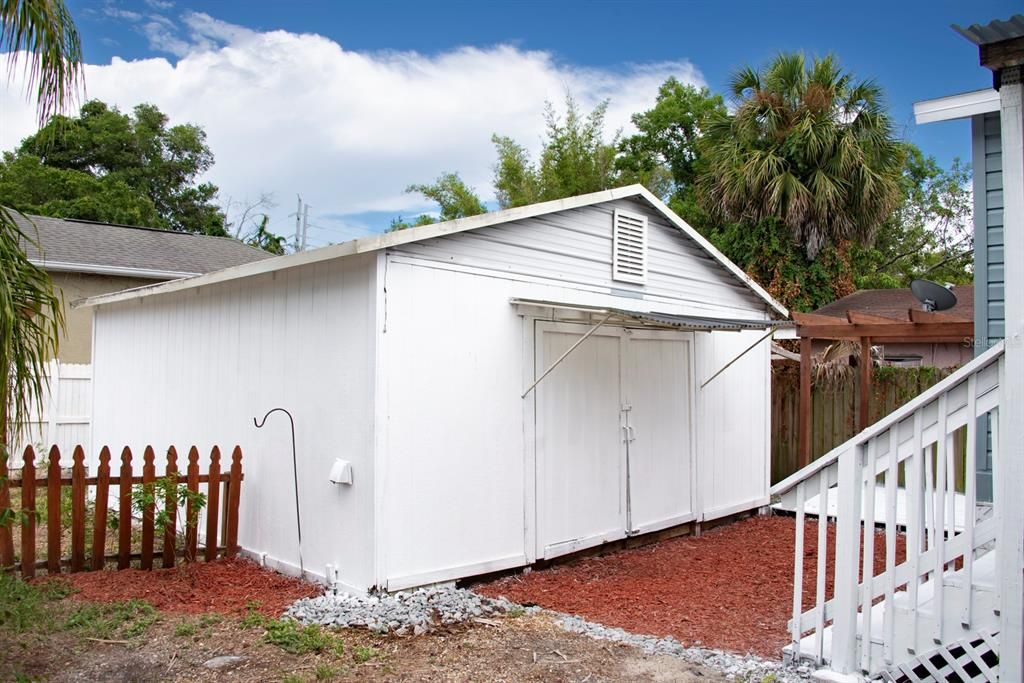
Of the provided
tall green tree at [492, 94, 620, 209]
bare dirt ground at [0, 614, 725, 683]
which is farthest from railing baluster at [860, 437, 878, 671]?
tall green tree at [492, 94, 620, 209]

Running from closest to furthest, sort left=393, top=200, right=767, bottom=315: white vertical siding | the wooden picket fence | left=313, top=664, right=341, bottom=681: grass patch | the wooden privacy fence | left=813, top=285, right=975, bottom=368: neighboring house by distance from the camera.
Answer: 1. left=313, top=664, right=341, bottom=681: grass patch
2. the wooden picket fence
3. left=393, top=200, right=767, bottom=315: white vertical siding
4. the wooden privacy fence
5. left=813, top=285, right=975, bottom=368: neighboring house

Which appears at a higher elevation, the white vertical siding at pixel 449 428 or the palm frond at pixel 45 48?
the palm frond at pixel 45 48

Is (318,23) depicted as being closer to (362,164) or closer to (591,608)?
(362,164)

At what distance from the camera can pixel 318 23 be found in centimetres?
2138

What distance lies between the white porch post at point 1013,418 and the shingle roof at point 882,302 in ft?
40.5

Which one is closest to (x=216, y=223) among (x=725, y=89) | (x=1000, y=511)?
(x=725, y=89)

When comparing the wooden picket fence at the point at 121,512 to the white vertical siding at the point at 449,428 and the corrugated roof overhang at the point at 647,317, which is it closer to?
the white vertical siding at the point at 449,428

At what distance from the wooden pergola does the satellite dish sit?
2.88 feet

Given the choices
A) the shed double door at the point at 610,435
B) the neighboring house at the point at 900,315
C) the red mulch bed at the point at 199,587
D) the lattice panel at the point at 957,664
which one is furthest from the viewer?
the neighboring house at the point at 900,315

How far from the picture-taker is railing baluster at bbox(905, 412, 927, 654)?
11.8 ft

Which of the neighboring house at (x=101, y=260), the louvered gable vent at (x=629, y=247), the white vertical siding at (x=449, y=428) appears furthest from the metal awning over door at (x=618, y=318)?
the neighboring house at (x=101, y=260)

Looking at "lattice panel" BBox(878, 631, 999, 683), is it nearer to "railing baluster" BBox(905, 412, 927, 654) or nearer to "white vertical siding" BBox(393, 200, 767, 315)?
"railing baluster" BBox(905, 412, 927, 654)

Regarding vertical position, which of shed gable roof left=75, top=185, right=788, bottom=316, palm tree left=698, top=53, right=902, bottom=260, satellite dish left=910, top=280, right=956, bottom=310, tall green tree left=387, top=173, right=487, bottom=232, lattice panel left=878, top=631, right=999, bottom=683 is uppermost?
tall green tree left=387, top=173, right=487, bottom=232

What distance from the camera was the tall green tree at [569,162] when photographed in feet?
88.9
